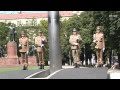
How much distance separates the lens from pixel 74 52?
14.3 metres

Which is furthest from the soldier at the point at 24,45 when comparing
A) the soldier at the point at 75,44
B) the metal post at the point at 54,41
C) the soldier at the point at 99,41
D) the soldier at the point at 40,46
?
the soldier at the point at 99,41

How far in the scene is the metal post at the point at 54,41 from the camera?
50.1 feet

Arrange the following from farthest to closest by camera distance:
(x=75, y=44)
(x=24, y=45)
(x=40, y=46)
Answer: (x=40, y=46) < (x=24, y=45) < (x=75, y=44)

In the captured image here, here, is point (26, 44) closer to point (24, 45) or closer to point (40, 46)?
point (24, 45)

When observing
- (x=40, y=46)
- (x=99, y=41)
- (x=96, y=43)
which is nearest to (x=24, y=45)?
(x=40, y=46)

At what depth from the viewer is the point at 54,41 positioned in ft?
51.4

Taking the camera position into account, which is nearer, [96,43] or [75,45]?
[96,43]

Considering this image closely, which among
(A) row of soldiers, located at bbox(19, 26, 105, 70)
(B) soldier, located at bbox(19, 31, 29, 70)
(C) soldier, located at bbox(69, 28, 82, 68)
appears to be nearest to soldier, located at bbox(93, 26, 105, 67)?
(A) row of soldiers, located at bbox(19, 26, 105, 70)

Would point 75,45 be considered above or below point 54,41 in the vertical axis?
below

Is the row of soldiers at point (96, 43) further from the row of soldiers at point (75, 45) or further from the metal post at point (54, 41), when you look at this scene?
the metal post at point (54, 41)
